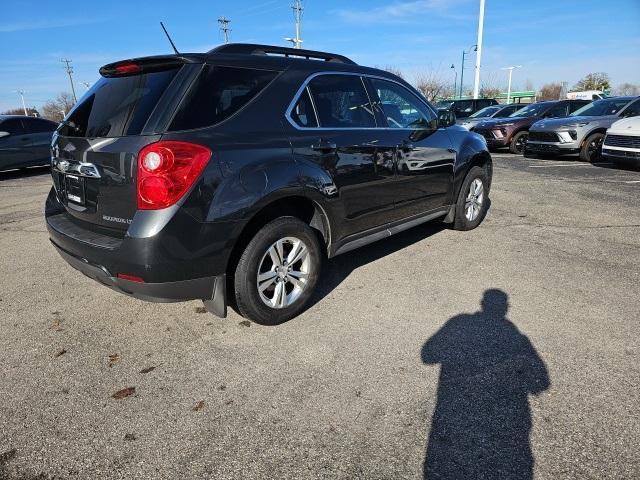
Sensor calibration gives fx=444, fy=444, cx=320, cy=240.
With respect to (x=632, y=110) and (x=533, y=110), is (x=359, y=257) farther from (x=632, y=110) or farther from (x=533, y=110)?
(x=533, y=110)

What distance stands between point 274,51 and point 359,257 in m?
2.20

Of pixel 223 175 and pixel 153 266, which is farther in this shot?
pixel 223 175

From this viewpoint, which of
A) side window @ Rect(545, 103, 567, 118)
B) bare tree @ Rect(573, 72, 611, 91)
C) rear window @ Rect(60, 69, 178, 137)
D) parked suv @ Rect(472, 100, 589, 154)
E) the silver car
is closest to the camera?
rear window @ Rect(60, 69, 178, 137)

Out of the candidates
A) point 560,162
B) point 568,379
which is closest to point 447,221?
point 568,379

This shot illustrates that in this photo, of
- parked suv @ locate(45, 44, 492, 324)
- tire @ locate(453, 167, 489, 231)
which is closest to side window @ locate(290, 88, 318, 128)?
parked suv @ locate(45, 44, 492, 324)

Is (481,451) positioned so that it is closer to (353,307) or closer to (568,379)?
(568,379)

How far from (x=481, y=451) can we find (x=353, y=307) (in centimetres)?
160

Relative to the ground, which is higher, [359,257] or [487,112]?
[487,112]

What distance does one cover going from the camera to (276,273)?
3131 mm

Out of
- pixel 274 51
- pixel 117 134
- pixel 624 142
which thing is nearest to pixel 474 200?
pixel 274 51

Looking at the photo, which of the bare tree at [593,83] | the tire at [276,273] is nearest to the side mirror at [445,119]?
the tire at [276,273]

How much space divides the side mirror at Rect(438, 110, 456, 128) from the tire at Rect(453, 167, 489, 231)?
0.67 m

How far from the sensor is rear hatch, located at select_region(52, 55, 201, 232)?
103 inches

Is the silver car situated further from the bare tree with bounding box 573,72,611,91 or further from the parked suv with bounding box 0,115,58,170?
the bare tree with bounding box 573,72,611,91
